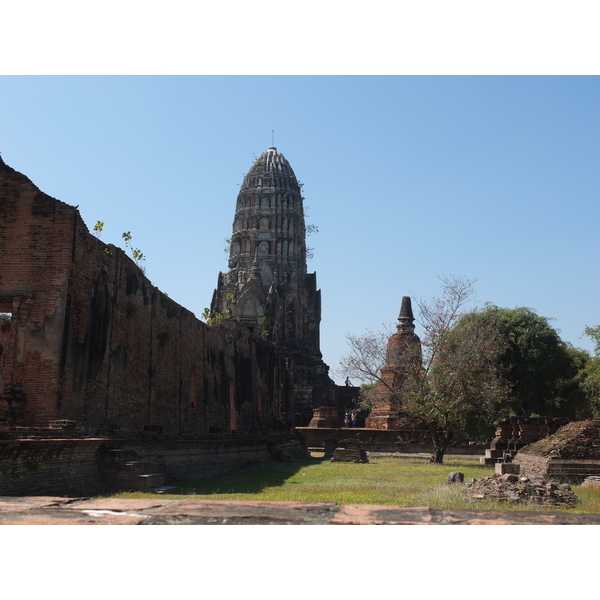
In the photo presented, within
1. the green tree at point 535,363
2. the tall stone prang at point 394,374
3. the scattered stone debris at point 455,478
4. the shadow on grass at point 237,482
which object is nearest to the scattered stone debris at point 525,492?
the scattered stone debris at point 455,478

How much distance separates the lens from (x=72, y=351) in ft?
39.8

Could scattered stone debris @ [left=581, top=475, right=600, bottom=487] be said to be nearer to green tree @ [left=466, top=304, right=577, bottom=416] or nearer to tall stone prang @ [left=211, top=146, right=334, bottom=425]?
green tree @ [left=466, top=304, right=577, bottom=416]

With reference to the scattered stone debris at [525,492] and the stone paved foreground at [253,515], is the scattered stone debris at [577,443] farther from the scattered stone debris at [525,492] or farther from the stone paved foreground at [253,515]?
the stone paved foreground at [253,515]

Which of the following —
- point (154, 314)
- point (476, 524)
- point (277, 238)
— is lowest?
point (476, 524)

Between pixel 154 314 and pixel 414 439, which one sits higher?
pixel 154 314

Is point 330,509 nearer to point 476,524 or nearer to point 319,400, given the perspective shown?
point 476,524

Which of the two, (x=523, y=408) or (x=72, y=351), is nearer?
(x=72, y=351)

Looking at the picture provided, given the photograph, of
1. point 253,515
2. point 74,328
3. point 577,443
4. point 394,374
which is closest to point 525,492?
point 253,515

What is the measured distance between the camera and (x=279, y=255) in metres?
56.8

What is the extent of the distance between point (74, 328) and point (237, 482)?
13.9 feet

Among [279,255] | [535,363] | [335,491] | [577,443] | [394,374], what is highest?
[279,255]

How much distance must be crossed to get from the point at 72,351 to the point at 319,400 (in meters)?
37.5

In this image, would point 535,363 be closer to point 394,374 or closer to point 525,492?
point 394,374

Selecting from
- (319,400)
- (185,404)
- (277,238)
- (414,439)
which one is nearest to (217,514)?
(185,404)
